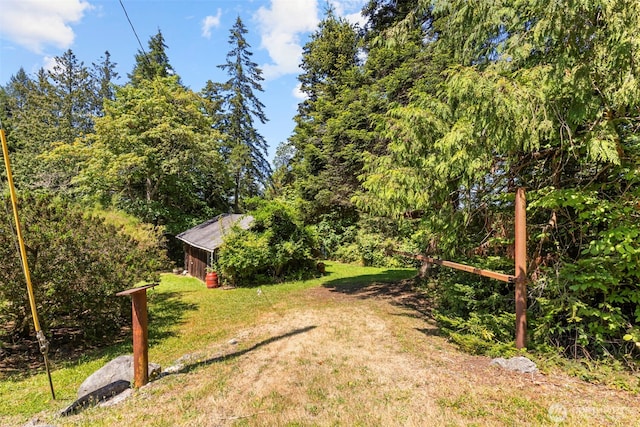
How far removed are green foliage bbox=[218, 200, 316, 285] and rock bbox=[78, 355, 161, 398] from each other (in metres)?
8.37

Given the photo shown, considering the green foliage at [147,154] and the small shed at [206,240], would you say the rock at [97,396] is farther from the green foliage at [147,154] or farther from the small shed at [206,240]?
the green foliage at [147,154]

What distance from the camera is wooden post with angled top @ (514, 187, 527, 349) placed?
5199 millimetres

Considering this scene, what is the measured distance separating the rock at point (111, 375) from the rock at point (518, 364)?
5391 mm

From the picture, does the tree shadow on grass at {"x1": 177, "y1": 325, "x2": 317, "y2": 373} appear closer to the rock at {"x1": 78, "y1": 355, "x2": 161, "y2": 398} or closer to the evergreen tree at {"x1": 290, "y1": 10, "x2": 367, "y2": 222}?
the rock at {"x1": 78, "y1": 355, "x2": 161, "y2": 398}

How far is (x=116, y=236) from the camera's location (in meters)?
8.27

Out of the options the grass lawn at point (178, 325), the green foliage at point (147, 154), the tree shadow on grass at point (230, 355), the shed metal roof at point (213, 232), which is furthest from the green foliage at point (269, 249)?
the green foliage at point (147, 154)

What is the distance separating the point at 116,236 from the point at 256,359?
5.23 m

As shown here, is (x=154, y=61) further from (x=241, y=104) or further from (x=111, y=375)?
(x=111, y=375)

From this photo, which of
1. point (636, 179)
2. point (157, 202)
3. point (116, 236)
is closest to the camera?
point (636, 179)

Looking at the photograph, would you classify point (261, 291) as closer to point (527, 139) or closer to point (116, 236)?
point (116, 236)

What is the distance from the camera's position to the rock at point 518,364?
4.65 metres

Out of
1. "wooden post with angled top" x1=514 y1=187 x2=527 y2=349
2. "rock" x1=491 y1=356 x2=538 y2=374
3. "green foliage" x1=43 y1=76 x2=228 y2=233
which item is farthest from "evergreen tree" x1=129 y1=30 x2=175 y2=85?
"rock" x1=491 y1=356 x2=538 y2=374

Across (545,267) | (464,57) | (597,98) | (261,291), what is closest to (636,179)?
(597,98)

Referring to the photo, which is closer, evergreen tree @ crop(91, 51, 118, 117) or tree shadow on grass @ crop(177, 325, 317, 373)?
tree shadow on grass @ crop(177, 325, 317, 373)
